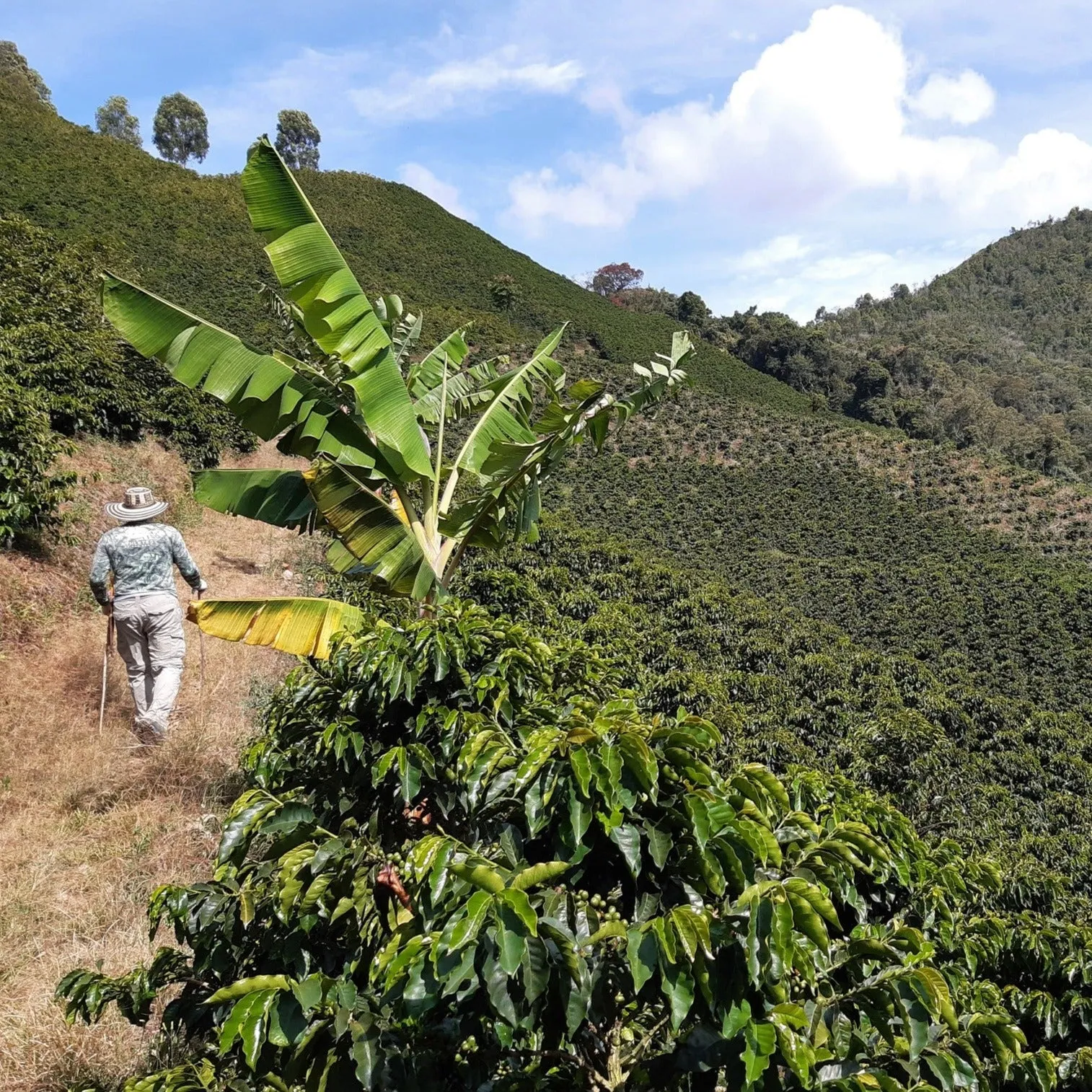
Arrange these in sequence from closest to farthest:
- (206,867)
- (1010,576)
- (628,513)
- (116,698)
Answer: (206,867), (116,698), (1010,576), (628,513)

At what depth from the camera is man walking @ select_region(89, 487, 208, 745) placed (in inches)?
185

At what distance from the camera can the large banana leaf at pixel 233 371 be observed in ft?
13.6

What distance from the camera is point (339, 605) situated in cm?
396

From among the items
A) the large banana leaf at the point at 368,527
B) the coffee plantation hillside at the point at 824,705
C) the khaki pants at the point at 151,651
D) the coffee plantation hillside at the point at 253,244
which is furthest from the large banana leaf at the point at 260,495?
the coffee plantation hillside at the point at 253,244

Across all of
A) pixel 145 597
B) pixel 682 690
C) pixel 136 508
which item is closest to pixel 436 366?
pixel 136 508

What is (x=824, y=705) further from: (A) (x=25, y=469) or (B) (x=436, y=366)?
(A) (x=25, y=469)

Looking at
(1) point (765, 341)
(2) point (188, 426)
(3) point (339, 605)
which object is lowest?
(3) point (339, 605)

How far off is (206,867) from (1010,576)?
2004cm

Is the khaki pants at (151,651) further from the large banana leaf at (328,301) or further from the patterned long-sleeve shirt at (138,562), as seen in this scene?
the large banana leaf at (328,301)

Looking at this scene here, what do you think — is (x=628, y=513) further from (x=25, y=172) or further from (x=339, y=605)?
(x=25, y=172)

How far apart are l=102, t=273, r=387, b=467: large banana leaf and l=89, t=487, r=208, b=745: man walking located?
1.01 meters

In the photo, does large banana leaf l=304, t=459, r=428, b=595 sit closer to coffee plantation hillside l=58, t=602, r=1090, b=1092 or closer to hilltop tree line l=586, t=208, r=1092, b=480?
coffee plantation hillside l=58, t=602, r=1090, b=1092

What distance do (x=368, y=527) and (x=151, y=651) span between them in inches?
71.4

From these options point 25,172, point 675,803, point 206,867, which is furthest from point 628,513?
point 25,172
